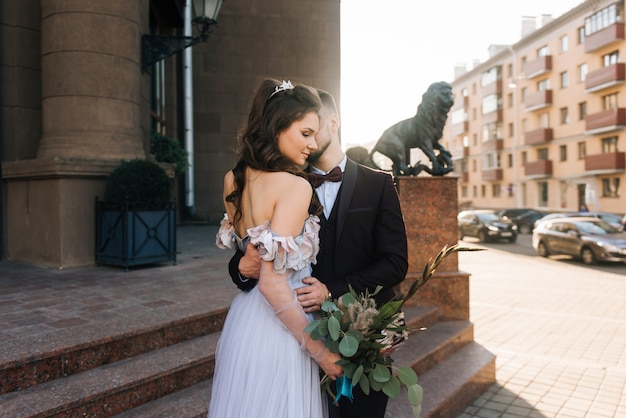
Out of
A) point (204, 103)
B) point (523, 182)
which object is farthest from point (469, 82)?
point (204, 103)

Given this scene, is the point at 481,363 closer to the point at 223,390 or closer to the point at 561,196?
the point at 223,390

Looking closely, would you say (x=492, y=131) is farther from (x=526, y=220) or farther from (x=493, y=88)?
(x=526, y=220)

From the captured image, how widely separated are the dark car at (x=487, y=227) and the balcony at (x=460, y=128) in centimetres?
3601

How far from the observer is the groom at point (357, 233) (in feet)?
7.82

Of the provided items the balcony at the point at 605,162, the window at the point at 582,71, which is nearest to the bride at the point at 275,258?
the balcony at the point at 605,162

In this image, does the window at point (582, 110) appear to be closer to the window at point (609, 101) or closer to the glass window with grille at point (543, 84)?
the window at point (609, 101)

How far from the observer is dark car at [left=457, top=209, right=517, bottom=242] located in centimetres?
2494

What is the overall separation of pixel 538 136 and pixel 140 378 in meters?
46.2

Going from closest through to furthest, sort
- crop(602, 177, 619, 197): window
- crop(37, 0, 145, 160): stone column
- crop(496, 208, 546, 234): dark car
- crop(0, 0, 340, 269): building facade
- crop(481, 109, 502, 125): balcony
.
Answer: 1. crop(0, 0, 340, 269): building facade
2. crop(37, 0, 145, 160): stone column
3. crop(496, 208, 546, 234): dark car
4. crop(602, 177, 619, 197): window
5. crop(481, 109, 502, 125): balcony

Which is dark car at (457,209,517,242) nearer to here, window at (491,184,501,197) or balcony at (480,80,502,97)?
window at (491,184,501,197)

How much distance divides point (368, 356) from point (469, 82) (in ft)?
206

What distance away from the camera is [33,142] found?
7559mm

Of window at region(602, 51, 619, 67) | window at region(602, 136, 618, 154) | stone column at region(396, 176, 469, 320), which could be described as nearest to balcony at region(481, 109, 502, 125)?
window at region(602, 51, 619, 67)

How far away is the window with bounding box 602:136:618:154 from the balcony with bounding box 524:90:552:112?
7267 mm
